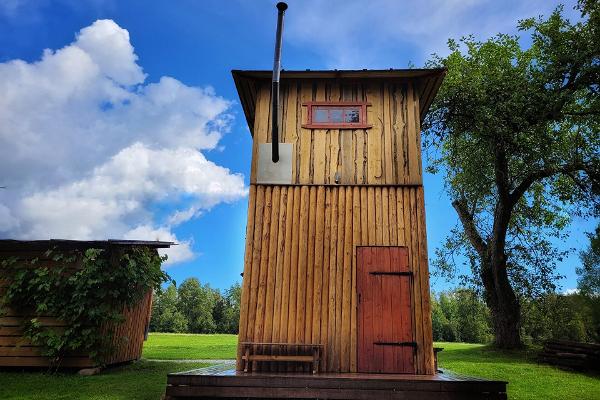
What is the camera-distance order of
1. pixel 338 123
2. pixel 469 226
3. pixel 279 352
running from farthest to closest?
pixel 469 226, pixel 338 123, pixel 279 352

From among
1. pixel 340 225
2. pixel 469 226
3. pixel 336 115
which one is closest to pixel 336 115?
pixel 336 115

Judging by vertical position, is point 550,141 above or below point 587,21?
below

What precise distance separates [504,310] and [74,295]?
1746cm

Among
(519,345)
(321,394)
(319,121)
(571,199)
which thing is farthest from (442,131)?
(321,394)

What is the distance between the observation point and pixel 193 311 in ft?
251

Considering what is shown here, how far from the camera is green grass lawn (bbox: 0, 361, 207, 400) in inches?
321

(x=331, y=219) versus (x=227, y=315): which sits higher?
(x=331, y=219)

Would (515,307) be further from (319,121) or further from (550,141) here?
(319,121)

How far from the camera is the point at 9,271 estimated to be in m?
11.9

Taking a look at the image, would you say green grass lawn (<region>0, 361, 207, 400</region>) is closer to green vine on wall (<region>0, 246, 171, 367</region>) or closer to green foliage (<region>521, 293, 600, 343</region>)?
green vine on wall (<region>0, 246, 171, 367</region>)

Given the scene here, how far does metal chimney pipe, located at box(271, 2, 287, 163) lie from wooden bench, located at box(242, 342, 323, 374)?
3.96 meters

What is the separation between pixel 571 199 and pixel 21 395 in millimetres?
22020

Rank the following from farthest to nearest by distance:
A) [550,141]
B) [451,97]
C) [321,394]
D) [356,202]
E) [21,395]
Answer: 1. [451,97]
2. [550,141]
3. [356,202]
4. [21,395]
5. [321,394]

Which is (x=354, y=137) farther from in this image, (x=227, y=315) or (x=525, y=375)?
(x=227, y=315)
